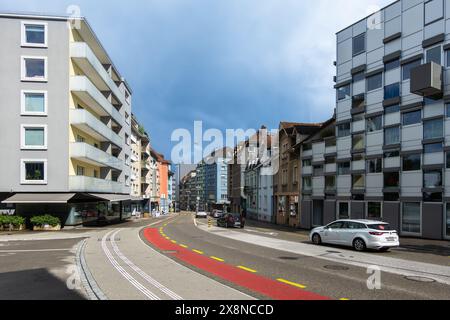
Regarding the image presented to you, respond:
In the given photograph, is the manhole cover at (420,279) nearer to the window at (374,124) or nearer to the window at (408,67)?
the window at (408,67)

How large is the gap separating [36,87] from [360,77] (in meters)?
27.0

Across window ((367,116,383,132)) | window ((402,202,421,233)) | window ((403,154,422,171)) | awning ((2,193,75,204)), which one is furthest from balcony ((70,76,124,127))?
window ((402,202,421,233))

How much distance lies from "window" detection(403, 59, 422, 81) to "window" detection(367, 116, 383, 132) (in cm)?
339

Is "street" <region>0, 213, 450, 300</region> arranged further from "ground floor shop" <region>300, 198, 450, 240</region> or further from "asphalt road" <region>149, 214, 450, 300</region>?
"ground floor shop" <region>300, 198, 450, 240</region>

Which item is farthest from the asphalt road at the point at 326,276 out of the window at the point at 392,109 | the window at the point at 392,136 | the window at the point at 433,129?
the window at the point at 392,109

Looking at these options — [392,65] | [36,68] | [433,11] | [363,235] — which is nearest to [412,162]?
[392,65]

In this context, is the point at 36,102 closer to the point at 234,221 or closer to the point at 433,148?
the point at 234,221

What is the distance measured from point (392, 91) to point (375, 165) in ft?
17.9

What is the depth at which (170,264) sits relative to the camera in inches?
494

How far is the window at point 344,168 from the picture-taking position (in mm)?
31203

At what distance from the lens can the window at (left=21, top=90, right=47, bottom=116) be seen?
32.5 m

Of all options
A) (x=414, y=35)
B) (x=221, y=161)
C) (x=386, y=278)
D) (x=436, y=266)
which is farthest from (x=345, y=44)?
(x=221, y=161)

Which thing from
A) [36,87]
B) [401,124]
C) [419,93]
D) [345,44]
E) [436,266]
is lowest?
[436,266]
